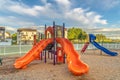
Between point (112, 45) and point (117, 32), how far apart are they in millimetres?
9622

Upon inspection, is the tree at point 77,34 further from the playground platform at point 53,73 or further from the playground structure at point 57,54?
the playground platform at point 53,73

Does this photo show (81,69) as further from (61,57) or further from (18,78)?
(61,57)

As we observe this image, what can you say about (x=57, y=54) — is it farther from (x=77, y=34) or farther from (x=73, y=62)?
(x=77, y=34)

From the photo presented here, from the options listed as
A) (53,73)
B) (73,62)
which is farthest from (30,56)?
(73,62)

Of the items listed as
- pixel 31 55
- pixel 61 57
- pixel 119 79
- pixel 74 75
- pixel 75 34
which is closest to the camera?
pixel 119 79

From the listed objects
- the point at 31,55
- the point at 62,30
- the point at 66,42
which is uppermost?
the point at 62,30

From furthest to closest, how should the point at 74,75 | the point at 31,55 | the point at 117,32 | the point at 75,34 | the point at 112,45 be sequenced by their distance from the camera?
1. the point at 75,34
2. the point at 117,32
3. the point at 112,45
4. the point at 31,55
5. the point at 74,75

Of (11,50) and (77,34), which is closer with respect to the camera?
(11,50)

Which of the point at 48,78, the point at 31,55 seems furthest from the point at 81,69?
the point at 31,55

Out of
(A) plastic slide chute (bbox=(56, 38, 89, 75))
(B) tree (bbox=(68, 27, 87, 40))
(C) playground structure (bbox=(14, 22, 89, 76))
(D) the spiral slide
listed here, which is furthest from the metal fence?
(B) tree (bbox=(68, 27, 87, 40))

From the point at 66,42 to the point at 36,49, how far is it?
1639 millimetres

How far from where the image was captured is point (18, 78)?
21.8 ft

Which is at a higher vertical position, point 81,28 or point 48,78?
point 81,28

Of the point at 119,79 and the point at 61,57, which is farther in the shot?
the point at 61,57
